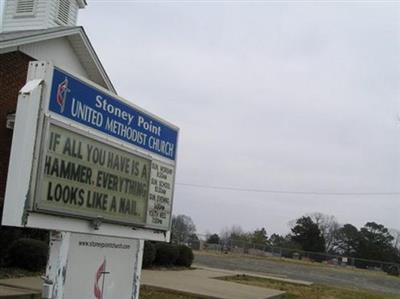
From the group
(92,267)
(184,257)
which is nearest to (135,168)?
(92,267)

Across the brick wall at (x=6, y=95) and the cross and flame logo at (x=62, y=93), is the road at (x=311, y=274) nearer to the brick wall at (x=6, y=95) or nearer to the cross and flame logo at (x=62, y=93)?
the brick wall at (x=6, y=95)

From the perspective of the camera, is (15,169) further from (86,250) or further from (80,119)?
(86,250)

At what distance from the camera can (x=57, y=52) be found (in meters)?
18.8

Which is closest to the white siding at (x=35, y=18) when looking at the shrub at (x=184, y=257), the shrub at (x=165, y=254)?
the shrub at (x=165, y=254)

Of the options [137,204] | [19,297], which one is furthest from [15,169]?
[19,297]

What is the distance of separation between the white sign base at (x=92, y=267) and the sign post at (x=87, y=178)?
0.01 meters

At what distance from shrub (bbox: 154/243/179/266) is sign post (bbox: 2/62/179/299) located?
1312cm

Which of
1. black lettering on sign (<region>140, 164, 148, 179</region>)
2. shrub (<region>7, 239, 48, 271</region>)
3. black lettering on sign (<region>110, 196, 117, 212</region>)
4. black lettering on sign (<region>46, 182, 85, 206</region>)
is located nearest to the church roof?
shrub (<region>7, 239, 48, 271</region>)

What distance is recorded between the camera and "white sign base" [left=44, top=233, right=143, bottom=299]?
582 cm

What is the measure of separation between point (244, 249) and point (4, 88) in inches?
2251

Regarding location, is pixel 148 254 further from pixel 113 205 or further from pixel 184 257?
pixel 113 205

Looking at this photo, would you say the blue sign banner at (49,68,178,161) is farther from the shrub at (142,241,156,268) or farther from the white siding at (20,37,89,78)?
the shrub at (142,241,156,268)

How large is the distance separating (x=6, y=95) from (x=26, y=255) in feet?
16.5

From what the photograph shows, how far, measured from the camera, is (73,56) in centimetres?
1972
